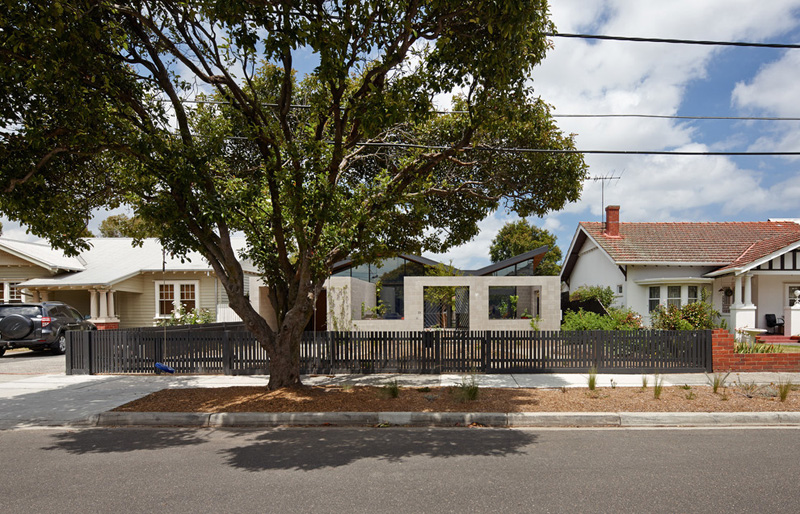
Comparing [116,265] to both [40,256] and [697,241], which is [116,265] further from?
[697,241]

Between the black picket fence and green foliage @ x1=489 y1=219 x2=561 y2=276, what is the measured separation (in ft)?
128

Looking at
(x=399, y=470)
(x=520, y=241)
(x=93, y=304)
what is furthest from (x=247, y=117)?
(x=520, y=241)

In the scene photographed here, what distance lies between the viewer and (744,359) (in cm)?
1250

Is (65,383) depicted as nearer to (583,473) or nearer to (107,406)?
(107,406)

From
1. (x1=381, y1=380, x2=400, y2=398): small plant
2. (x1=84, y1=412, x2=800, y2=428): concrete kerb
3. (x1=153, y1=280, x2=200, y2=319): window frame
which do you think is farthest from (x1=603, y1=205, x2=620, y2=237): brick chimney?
(x1=153, y1=280, x2=200, y2=319): window frame

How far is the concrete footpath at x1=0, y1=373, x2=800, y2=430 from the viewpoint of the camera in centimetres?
837

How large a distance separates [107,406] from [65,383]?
→ 11.4ft

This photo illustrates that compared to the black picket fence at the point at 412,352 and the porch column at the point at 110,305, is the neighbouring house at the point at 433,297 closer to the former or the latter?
the black picket fence at the point at 412,352

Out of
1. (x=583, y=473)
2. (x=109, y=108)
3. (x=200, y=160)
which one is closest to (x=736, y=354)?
(x=583, y=473)

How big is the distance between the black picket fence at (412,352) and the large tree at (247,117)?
2708mm

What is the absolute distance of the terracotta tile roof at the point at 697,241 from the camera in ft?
67.3

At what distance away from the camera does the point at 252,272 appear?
2391cm

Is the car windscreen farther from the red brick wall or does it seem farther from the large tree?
the red brick wall

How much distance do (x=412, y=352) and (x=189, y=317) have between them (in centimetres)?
1194
